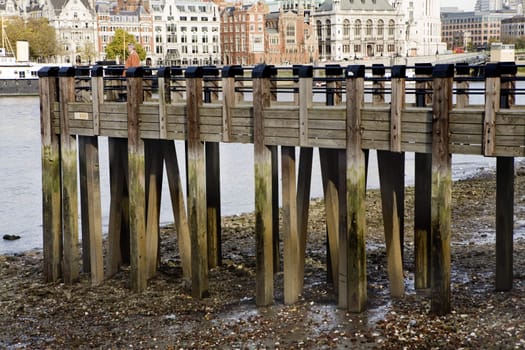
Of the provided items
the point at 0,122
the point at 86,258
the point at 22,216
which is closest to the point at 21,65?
the point at 0,122

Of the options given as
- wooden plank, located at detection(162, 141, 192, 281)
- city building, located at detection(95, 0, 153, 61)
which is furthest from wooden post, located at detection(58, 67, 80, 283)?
city building, located at detection(95, 0, 153, 61)

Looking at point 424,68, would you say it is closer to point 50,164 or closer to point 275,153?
point 275,153

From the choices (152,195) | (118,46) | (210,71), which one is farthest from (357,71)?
Result: (118,46)

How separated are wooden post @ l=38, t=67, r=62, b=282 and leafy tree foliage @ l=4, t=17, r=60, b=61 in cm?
13450

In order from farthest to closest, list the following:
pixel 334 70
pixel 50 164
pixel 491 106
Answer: pixel 50 164, pixel 334 70, pixel 491 106

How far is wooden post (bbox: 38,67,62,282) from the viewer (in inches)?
720

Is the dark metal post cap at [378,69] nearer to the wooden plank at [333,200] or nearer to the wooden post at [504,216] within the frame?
the wooden plank at [333,200]

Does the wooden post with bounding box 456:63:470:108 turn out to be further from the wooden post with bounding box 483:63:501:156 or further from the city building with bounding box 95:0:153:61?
the city building with bounding box 95:0:153:61

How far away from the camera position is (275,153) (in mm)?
17688

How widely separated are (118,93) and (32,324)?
5139 millimetres

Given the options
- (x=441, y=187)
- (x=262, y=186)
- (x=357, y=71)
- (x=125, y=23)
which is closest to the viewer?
(x=441, y=187)

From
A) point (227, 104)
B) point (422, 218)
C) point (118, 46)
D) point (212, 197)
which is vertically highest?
point (118, 46)

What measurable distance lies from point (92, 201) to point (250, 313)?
4.14 meters

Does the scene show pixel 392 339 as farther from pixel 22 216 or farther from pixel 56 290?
pixel 22 216
